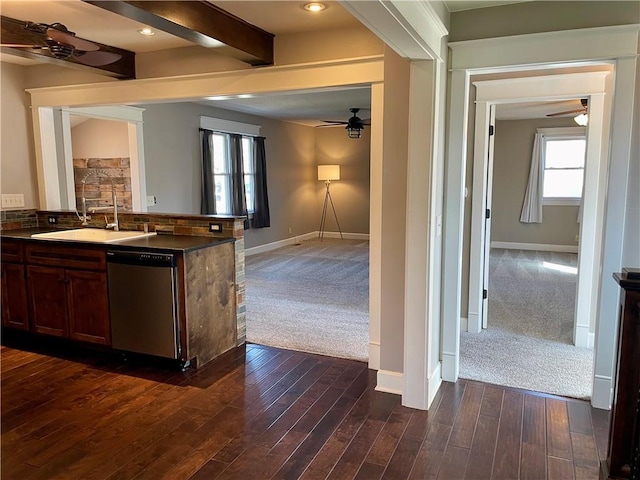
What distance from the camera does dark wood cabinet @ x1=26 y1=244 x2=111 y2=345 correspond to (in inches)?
130

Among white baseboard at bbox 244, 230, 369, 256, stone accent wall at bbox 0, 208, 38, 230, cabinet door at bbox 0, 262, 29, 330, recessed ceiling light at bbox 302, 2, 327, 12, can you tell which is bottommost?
white baseboard at bbox 244, 230, 369, 256

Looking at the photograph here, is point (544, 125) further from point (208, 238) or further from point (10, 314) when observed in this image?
point (10, 314)

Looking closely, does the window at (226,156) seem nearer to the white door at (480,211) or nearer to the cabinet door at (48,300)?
the cabinet door at (48,300)

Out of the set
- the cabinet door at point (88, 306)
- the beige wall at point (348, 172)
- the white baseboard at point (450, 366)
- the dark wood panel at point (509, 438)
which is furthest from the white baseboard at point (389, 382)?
the beige wall at point (348, 172)

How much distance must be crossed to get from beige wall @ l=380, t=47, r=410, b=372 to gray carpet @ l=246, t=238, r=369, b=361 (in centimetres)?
68

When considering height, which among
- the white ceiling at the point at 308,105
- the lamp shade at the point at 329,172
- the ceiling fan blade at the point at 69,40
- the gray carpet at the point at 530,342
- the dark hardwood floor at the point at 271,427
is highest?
the white ceiling at the point at 308,105

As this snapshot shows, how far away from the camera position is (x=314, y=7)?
270cm

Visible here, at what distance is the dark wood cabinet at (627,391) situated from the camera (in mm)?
1811

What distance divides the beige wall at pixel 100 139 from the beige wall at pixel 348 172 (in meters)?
4.87

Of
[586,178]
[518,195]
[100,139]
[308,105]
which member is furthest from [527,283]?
[100,139]

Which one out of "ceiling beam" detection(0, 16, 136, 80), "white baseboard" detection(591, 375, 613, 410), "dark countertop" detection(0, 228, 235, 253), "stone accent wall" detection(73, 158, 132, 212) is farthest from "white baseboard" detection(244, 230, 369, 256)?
"white baseboard" detection(591, 375, 613, 410)

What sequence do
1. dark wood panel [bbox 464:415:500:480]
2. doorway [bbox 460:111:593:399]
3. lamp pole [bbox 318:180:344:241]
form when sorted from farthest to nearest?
lamp pole [bbox 318:180:344:241] → doorway [bbox 460:111:593:399] → dark wood panel [bbox 464:415:500:480]

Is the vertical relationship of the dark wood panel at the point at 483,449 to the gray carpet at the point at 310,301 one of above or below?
below

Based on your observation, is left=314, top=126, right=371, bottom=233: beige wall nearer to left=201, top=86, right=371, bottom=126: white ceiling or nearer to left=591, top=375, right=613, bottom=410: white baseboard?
left=201, top=86, right=371, bottom=126: white ceiling
